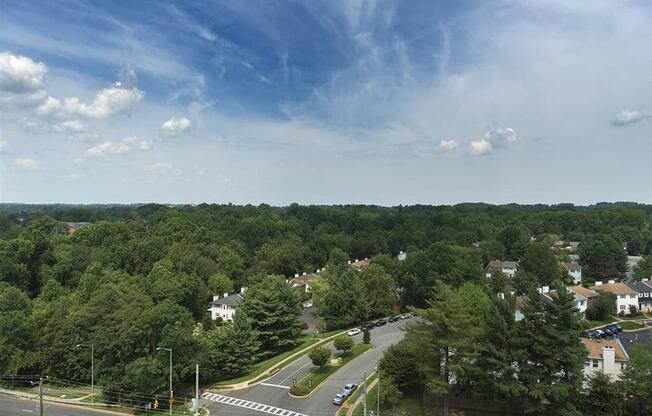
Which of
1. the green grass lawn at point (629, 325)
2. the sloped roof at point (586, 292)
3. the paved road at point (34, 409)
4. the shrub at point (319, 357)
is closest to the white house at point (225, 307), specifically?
the shrub at point (319, 357)

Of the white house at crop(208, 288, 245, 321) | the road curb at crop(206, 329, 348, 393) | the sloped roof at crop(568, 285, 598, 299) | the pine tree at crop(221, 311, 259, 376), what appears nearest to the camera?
the road curb at crop(206, 329, 348, 393)

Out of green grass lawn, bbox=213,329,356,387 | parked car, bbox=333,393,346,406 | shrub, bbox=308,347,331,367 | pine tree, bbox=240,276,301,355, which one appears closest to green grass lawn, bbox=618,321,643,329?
green grass lawn, bbox=213,329,356,387

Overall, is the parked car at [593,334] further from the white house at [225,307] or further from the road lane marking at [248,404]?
the white house at [225,307]

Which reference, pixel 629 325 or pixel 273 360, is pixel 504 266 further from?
pixel 273 360

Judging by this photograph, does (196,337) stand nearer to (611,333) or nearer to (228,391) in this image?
(228,391)

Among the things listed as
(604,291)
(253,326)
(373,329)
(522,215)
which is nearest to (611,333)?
(604,291)

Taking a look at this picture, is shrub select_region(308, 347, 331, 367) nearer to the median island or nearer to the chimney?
the median island
